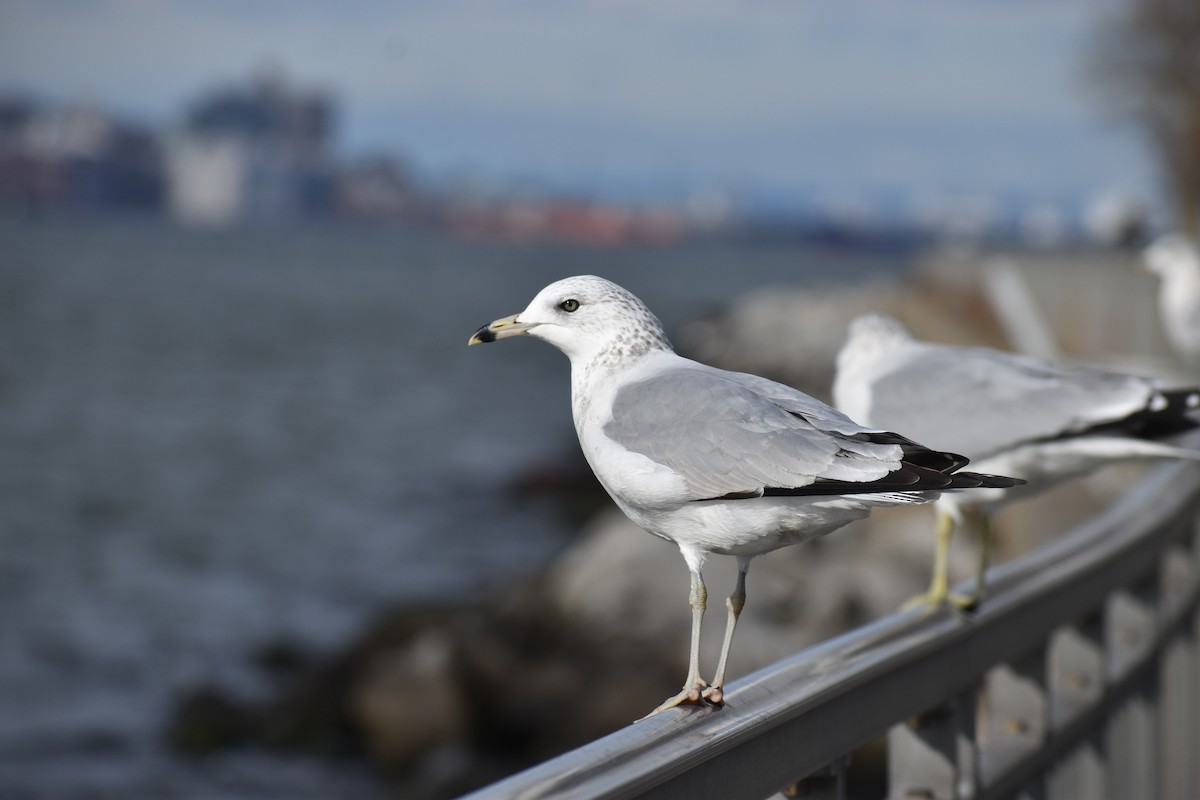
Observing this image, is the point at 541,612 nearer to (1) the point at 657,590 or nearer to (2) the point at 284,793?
(1) the point at 657,590

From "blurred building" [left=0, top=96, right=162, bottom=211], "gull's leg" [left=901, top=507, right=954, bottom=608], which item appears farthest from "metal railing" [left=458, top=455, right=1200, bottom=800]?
"blurred building" [left=0, top=96, right=162, bottom=211]

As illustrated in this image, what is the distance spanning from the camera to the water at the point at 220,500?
33.7 feet

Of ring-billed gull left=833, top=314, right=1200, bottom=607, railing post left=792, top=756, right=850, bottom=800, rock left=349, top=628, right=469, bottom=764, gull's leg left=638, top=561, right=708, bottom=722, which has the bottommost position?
rock left=349, top=628, right=469, bottom=764

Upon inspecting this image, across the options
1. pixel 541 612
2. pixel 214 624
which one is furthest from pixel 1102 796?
pixel 214 624

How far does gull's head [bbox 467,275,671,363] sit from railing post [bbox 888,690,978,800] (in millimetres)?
688

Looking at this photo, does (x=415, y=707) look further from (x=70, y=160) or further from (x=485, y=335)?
(x=70, y=160)

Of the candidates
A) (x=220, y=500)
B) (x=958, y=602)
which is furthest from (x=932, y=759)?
(x=220, y=500)

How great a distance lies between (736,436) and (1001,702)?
3.34ft

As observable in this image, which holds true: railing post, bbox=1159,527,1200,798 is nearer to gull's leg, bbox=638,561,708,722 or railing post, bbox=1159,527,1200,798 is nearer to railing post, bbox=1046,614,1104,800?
railing post, bbox=1046,614,1104,800

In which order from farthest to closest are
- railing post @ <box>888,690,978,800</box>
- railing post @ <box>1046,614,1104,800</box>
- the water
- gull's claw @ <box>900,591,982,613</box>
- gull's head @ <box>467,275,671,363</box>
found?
the water, railing post @ <box>1046,614,1104,800</box>, gull's claw @ <box>900,591,982,613</box>, railing post @ <box>888,690,978,800</box>, gull's head @ <box>467,275,671,363</box>

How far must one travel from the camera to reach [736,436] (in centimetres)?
156

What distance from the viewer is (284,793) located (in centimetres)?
862

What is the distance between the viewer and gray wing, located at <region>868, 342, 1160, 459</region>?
226 cm

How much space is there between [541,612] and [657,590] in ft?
3.70
